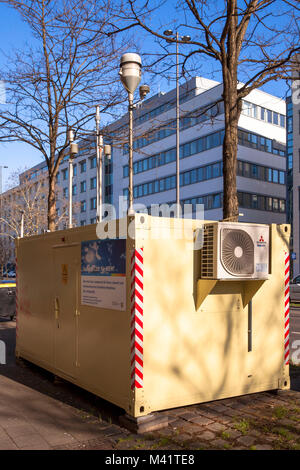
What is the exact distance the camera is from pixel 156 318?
5180mm

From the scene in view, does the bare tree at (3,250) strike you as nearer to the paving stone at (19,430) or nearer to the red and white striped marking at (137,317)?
the paving stone at (19,430)

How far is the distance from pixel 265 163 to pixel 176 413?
43.7 meters

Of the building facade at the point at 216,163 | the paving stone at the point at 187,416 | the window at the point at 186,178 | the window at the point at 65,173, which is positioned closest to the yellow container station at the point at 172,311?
the paving stone at the point at 187,416

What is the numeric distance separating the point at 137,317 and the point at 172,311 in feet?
1.55

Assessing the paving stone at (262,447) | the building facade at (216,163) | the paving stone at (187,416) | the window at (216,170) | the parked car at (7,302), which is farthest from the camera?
the building facade at (216,163)

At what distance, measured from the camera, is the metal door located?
639 cm

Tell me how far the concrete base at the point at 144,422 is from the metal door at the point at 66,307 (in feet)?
4.95

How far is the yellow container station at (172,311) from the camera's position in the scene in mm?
5137

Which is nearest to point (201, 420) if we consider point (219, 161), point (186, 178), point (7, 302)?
point (7, 302)

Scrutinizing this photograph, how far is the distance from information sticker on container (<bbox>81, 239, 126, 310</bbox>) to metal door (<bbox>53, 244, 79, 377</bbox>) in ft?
0.95

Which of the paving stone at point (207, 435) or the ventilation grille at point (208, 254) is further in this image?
the ventilation grille at point (208, 254)

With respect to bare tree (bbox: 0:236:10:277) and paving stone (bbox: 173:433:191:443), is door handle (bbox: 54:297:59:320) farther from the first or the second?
bare tree (bbox: 0:236:10:277)

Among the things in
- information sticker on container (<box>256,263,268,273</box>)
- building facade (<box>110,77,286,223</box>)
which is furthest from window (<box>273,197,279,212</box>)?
information sticker on container (<box>256,263,268,273</box>)
